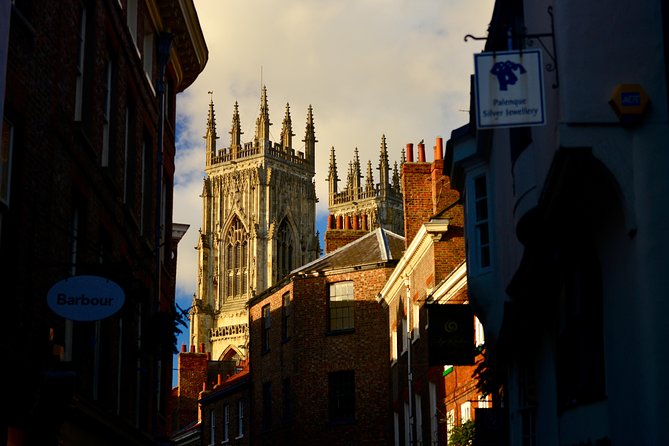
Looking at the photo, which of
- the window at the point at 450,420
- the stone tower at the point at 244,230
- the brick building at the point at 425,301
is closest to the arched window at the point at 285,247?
the stone tower at the point at 244,230

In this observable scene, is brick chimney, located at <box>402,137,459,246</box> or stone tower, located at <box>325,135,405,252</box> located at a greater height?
stone tower, located at <box>325,135,405,252</box>

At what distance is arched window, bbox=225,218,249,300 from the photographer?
137 m

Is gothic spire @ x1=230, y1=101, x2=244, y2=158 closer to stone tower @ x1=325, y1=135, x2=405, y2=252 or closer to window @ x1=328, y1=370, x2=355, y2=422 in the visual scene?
stone tower @ x1=325, y1=135, x2=405, y2=252

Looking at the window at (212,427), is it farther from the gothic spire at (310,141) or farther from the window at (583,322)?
the gothic spire at (310,141)

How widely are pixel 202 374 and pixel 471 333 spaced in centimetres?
4470

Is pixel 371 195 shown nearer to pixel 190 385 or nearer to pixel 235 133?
pixel 235 133

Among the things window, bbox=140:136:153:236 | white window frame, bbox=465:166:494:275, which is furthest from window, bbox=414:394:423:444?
white window frame, bbox=465:166:494:275

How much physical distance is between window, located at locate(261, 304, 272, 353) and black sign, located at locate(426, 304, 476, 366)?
23.0 metres

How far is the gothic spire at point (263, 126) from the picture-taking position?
13912cm

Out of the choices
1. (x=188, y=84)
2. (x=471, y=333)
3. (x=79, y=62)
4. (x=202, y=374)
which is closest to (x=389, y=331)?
(x=188, y=84)

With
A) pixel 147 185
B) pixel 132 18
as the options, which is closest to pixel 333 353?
pixel 147 185

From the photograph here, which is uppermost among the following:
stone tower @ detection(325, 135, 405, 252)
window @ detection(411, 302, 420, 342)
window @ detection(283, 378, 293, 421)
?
stone tower @ detection(325, 135, 405, 252)

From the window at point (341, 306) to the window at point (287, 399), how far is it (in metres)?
2.76

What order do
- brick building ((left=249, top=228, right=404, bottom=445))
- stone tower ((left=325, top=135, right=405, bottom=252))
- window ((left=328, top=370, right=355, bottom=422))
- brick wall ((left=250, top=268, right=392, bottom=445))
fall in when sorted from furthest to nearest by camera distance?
stone tower ((left=325, top=135, right=405, bottom=252)), window ((left=328, top=370, right=355, bottom=422)), brick building ((left=249, top=228, right=404, bottom=445)), brick wall ((left=250, top=268, right=392, bottom=445))
